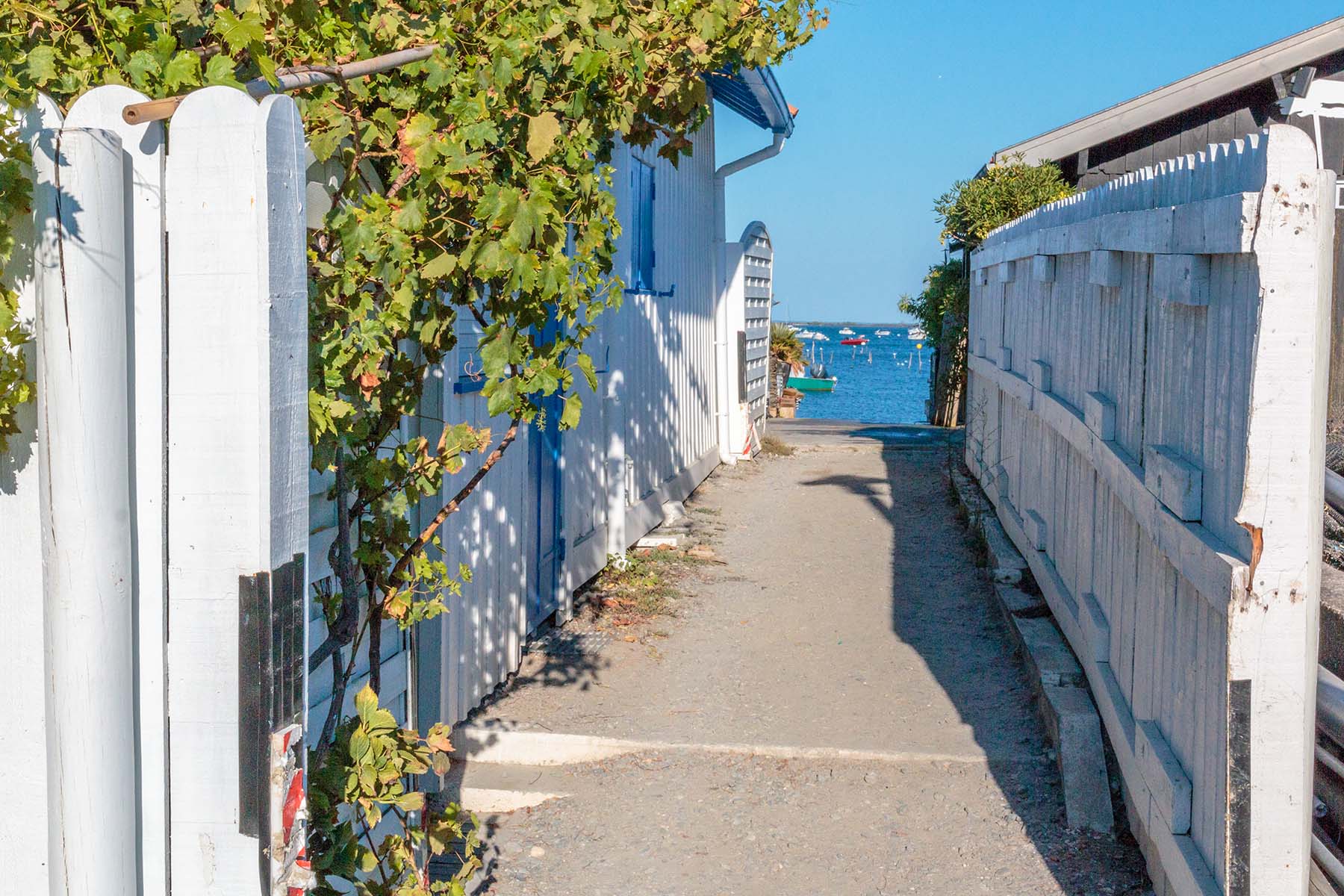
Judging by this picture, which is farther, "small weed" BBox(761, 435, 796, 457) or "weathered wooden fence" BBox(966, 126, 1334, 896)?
"small weed" BBox(761, 435, 796, 457)

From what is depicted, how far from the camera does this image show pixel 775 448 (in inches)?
619

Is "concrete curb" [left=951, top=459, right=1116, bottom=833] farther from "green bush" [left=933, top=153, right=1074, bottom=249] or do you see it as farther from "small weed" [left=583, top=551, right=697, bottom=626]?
"green bush" [left=933, top=153, right=1074, bottom=249]

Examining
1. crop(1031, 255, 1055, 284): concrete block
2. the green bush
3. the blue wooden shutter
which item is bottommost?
crop(1031, 255, 1055, 284): concrete block

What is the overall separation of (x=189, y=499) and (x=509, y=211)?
1188 millimetres

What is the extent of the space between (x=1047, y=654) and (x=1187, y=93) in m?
9.65

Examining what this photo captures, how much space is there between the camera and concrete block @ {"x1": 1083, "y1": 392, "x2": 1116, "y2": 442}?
15.9 feet

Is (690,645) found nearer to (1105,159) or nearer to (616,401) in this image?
(616,401)

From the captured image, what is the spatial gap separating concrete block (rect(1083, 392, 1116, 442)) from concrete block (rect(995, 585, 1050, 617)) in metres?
1.71

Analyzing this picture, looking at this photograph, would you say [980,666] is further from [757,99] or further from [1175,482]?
[757,99]

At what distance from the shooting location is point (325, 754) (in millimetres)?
2678

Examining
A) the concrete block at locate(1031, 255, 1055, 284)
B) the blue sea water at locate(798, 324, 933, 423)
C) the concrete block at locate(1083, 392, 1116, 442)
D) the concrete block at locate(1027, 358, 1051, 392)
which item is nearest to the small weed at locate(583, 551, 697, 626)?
the concrete block at locate(1027, 358, 1051, 392)

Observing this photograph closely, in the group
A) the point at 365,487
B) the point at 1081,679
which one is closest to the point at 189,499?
the point at 365,487

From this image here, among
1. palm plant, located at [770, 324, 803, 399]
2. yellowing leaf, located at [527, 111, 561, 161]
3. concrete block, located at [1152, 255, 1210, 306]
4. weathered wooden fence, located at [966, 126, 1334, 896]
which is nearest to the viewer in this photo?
weathered wooden fence, located at [966, 126, 1334, 896]

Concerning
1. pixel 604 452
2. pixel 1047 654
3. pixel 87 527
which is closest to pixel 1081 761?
A: pixel 1047 654
